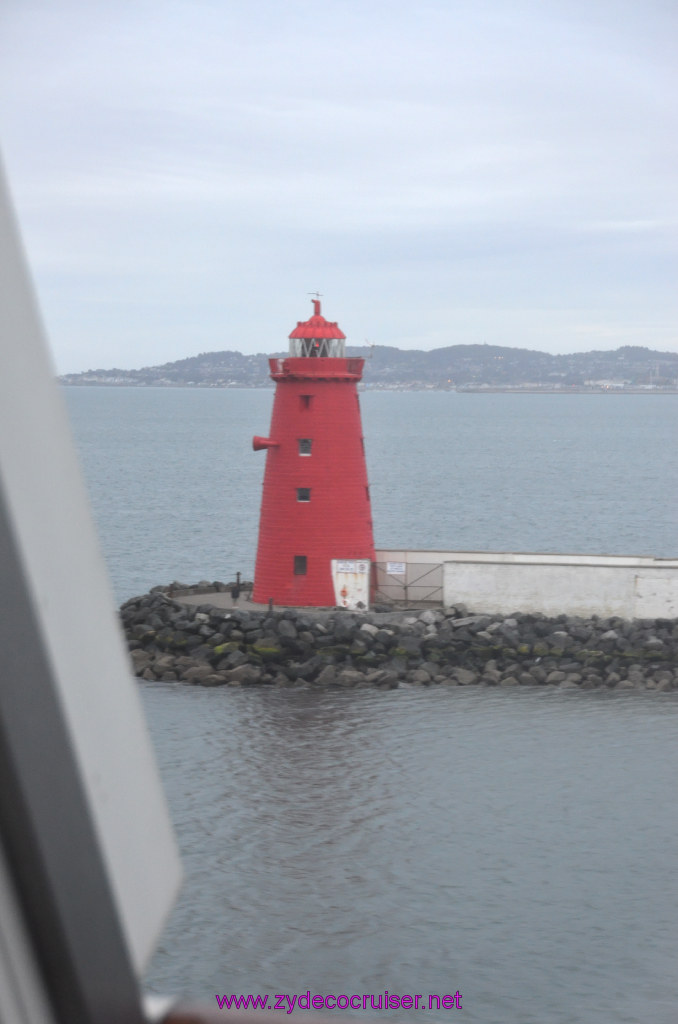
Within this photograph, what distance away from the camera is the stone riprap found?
17859 mm

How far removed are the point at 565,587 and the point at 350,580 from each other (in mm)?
3345

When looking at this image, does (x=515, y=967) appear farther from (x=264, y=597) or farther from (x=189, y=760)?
(x=264, y=597)

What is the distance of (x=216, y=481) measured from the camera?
62375mm

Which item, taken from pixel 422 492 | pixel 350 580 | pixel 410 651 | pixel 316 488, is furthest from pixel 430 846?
pixel 422 492

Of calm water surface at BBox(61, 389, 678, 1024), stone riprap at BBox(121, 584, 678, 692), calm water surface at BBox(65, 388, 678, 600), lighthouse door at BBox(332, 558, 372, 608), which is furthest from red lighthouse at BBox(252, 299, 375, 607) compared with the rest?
calm water surface at BBox(65, 388, 678, 600)

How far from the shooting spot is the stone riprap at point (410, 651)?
58.6 feet

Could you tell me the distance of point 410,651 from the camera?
59.3 feet

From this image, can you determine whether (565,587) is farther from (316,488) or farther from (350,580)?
(316,488)

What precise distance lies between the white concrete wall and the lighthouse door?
4.27ft

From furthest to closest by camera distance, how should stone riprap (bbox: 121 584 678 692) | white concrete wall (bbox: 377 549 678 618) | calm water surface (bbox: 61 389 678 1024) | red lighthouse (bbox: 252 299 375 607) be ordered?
1. white concrete wall (bbox: 377 549 678 618)
2. red lighthouse (bbox: 252 299 375 607)
3. stone riprap (bbox: 121 584 678 692)
4. calm water surface (bbox: 61 389 678 1024)

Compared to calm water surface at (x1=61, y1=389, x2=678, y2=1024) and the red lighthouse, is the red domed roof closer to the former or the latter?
the red lighthouse

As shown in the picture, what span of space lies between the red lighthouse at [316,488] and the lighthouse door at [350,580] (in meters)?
0.02

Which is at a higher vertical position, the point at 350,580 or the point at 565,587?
the point at 350,580

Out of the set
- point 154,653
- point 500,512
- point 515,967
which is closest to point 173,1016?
point 515,967
